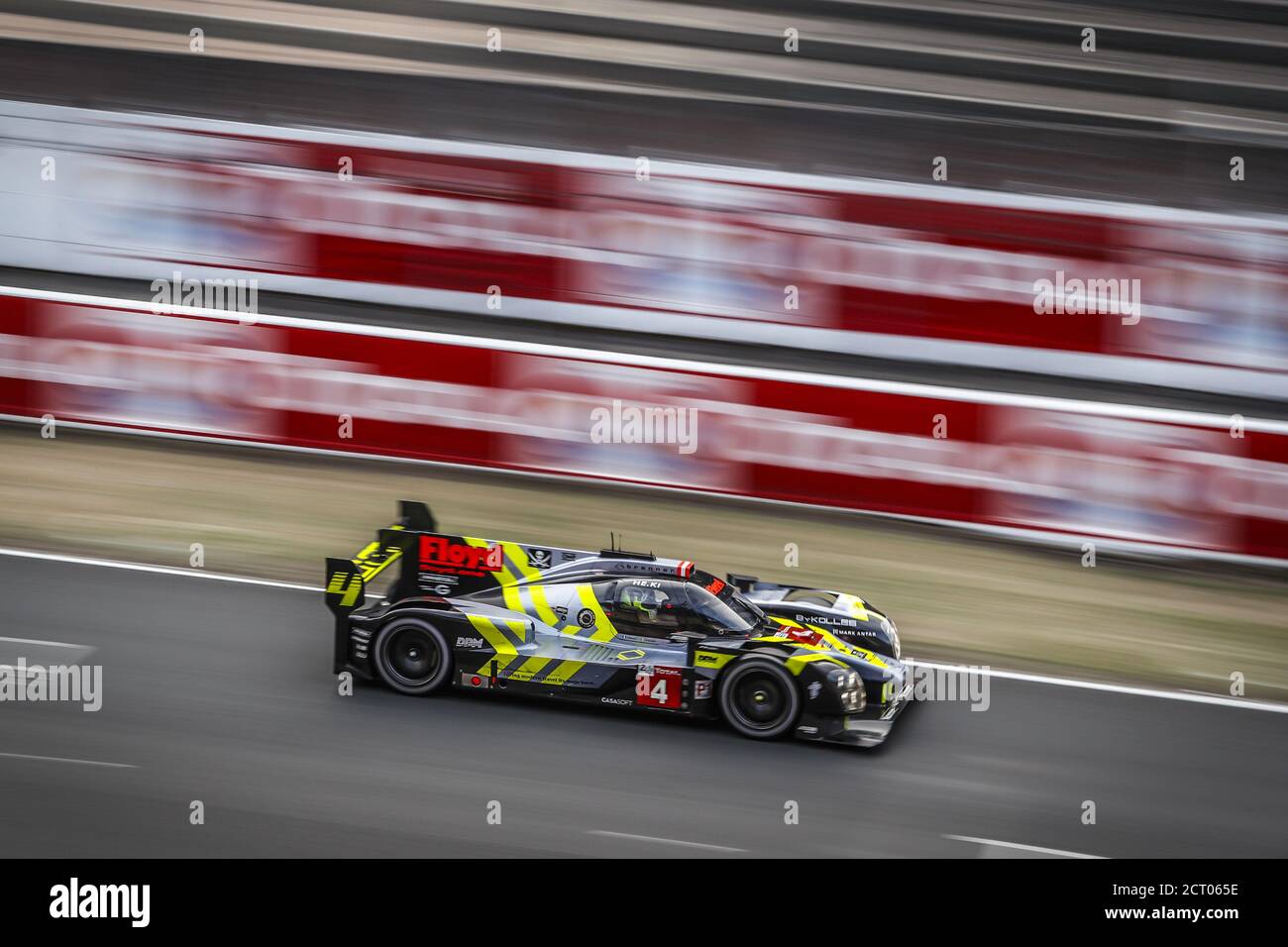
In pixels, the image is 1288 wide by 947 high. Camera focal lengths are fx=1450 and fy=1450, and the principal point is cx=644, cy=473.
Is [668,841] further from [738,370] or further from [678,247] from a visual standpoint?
[678,247]

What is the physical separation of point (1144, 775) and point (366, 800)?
4326 mm

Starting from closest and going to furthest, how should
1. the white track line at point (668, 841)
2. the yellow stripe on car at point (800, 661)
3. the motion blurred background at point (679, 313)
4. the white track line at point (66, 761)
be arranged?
1. the white track line at point (668, 841)
2. the white track line at point (66, 761)
3. the yellow stripe on car at point (800, 661)
4. the motion blurred background at point (679, 313)

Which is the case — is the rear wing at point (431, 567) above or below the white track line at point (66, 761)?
above

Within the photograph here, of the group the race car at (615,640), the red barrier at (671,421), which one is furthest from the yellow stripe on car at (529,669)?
the red barrier at (671,421)

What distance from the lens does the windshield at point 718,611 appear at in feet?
27.2

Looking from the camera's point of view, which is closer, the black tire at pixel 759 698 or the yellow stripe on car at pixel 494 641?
the black tire at pixel 759 698

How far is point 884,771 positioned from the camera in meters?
8.02

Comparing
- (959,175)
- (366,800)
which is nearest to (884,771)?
(366,800)

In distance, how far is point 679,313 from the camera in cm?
1369

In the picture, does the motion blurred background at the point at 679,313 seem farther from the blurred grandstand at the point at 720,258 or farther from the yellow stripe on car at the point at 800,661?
the yellow stripe on car at the point at 800,661

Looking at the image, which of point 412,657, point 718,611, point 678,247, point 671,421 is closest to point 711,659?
point 718,611

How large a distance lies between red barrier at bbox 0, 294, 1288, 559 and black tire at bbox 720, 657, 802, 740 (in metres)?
3.95
